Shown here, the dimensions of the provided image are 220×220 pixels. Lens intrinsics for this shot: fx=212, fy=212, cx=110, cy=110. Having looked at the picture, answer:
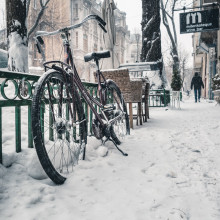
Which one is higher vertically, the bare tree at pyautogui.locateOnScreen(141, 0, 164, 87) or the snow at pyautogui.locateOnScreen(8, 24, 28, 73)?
the bare tree at pyautogui.locateOnScreen(141, 0, 164, 87)

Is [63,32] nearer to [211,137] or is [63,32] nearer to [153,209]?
[153,209]

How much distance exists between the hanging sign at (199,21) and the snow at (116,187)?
24.0 ft

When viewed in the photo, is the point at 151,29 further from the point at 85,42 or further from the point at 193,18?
the point at 85,42

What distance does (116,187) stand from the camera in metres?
1.83

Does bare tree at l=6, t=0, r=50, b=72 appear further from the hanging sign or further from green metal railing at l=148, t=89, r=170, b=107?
the hanging sign

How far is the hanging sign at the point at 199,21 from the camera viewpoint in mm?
8411

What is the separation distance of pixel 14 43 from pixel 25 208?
16.4 feet

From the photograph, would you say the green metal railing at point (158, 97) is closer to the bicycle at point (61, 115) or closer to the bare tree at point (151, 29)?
the bare tree at point (151, 29)

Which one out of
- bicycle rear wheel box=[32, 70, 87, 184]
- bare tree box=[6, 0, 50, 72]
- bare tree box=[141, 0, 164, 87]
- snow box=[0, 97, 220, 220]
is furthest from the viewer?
bare tree box=[141, 0, 164, 87]

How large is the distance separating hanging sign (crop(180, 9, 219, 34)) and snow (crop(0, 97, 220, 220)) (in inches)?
288

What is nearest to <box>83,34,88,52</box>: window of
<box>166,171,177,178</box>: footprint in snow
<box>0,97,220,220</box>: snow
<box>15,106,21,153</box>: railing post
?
<box>0,97,220,220</box>: snow

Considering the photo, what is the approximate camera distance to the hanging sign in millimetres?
8411

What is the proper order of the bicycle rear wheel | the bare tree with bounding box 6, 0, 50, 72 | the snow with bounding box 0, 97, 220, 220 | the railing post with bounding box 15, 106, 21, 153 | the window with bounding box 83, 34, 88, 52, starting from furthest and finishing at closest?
the window with bounding box 83, 34, 88, 52
the bare tree with bounding box 6, 0, 50, 72
the railing post with bounding box 15, 106, 21, 153
the bicycle rear wheel
the snow with bounding box 0, 97, 220, 220

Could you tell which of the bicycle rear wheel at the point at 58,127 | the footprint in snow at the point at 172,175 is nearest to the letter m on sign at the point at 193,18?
the bicycle rear wheel at the point at 58,127
